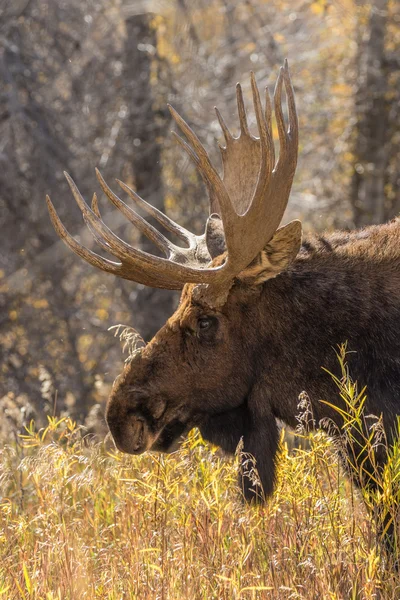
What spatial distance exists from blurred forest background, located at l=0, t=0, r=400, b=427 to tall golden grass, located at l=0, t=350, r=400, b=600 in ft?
9.84

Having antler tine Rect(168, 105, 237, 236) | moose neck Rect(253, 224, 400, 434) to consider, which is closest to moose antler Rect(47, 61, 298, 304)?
antler tine Rect(168, 105, 237, 236)

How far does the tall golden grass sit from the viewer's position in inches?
137

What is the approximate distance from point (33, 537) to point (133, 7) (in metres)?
6.10

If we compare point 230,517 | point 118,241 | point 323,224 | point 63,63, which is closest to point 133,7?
point 63,63

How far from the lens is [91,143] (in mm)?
9320

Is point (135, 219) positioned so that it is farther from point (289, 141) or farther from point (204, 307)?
A: point (289, 141)

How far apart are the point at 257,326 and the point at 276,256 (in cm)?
33

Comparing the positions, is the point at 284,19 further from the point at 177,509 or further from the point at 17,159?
the point at 177,509

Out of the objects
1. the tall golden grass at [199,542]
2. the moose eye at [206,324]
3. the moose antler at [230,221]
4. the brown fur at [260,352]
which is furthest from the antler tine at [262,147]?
the tall golden grass at [199,542]

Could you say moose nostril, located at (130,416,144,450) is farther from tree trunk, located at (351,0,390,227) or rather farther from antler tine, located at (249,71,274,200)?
tree trunk, located at (351,0,390,227)


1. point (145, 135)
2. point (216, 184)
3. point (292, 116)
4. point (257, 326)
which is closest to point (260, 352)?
point (257, 326)

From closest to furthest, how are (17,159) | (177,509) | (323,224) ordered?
(177,509), (17,159), (323,224)

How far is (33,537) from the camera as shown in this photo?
433cm

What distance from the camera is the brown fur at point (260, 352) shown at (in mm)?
4121
